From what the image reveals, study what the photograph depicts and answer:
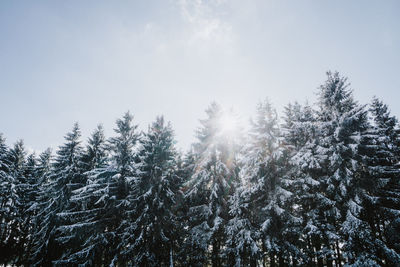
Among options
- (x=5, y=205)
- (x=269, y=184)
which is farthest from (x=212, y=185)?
(x=5, y=205)

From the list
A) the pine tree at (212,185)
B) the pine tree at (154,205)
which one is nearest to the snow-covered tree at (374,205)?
the pine tree at (212,185)

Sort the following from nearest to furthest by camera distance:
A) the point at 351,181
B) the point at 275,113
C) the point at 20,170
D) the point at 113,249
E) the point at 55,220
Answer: the point at 351,181 → the point at 113,249 → the point at 275,113 → the point at 55,220 → the point at 20,170

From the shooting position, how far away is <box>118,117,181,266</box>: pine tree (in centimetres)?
1461

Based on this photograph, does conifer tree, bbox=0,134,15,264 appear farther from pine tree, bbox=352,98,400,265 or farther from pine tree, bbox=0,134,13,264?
pine tree, bbox=352,98,400,265

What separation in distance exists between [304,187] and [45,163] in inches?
1316

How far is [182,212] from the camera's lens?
19734 millimetres

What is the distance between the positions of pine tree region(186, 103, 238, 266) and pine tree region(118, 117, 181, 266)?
5.42 ft

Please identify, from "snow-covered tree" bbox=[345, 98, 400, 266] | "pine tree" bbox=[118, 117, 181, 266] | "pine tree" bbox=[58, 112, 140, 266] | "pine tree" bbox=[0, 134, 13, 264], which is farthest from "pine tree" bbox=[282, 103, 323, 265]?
"pine tree" bbox=[0, 134, 13, 264]

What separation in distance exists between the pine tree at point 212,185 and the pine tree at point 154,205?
5.42ft

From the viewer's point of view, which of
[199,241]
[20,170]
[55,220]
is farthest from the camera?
[20,170]

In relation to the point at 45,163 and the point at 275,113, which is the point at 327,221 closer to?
the point at 275,113

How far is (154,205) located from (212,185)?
4.80 metres

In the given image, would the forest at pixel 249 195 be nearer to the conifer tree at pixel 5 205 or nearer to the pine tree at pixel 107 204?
the pine tree at pixel 107 204

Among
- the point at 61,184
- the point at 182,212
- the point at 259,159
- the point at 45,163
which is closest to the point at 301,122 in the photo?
the point at 259,159
